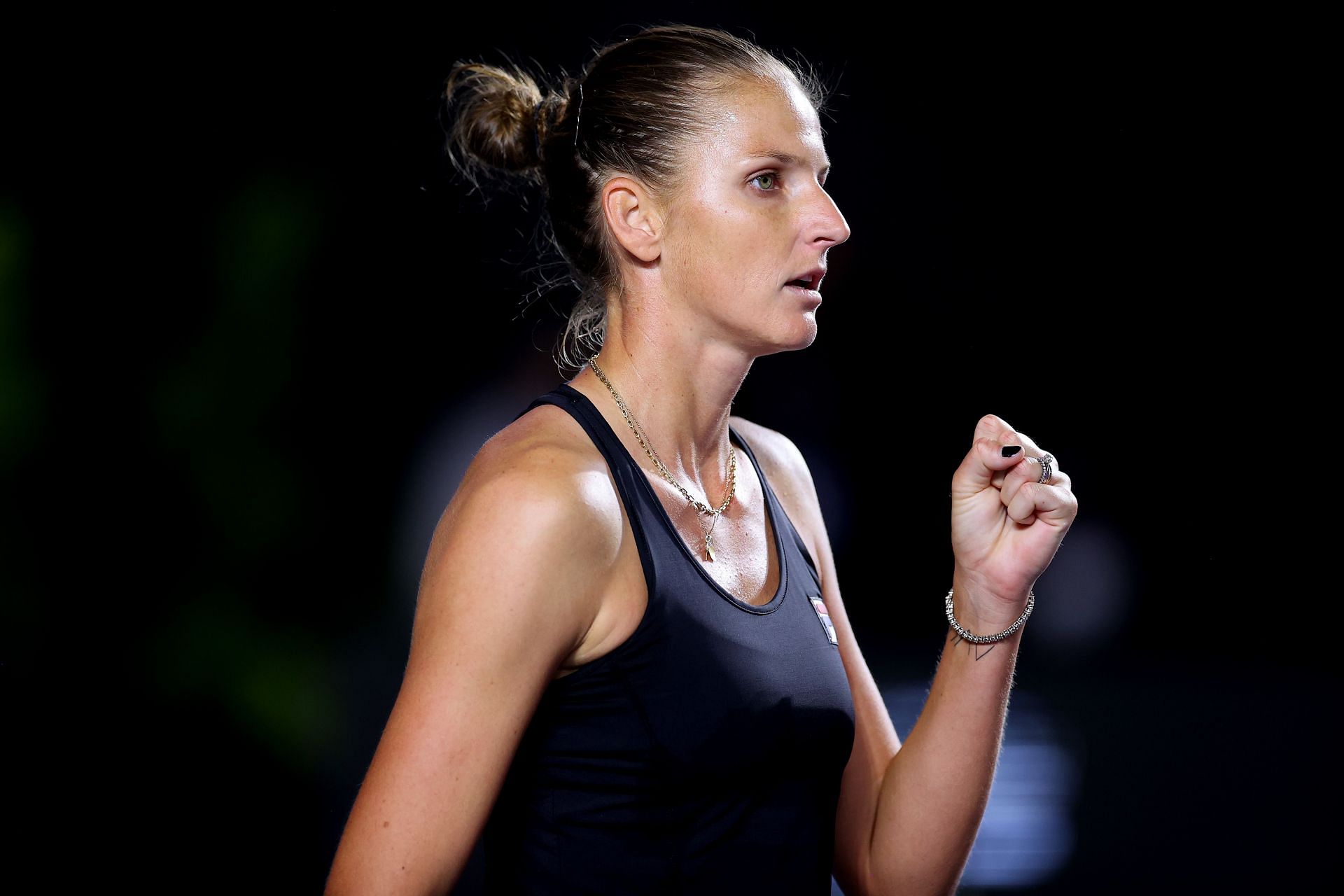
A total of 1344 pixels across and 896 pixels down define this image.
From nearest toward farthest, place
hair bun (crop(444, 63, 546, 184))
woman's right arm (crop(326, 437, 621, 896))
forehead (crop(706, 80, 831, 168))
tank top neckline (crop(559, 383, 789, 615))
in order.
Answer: woman's right arm (crop(326, 437, 621, 896)) < tank top neckline (crop(559, 383, 789, 615)) < forehead (crop(706, 80, 831, 168)) < hair bun (crop(444, 63, 546, 184))

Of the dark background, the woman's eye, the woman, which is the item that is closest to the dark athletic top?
the woman

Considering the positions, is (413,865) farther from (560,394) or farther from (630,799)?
(560,394)

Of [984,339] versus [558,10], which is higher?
[558,10]

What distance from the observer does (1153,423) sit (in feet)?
11.6

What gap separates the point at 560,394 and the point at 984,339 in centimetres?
257

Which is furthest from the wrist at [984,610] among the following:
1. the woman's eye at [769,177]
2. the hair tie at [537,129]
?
the hair tie at [537,129]

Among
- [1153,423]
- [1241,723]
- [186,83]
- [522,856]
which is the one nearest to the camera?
[522,856]

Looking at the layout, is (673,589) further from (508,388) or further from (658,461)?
(508,388)

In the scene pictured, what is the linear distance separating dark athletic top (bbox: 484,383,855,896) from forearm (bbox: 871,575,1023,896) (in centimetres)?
16

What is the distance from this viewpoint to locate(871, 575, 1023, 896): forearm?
3.74ft

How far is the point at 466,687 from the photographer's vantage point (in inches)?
34.4

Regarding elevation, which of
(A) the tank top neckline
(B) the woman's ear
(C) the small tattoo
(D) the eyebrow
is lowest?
(C) the small tattoo

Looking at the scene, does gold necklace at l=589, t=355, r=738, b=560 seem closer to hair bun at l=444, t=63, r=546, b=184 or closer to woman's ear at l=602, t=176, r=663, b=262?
woman's ear at l=602, t=176, r=663, b=262

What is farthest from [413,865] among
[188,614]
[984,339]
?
[984,339]
